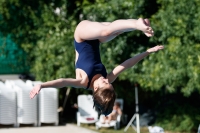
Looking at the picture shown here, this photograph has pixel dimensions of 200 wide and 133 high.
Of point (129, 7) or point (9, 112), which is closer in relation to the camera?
point (129, 7)

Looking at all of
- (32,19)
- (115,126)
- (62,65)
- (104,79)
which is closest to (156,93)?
(115,126)

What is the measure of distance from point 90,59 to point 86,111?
22.0 ft

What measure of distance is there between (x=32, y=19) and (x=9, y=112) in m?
2.55

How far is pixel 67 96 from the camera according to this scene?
1440cm

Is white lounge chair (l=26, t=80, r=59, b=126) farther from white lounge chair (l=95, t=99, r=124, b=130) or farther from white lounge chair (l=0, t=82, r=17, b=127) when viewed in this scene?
white lounge chair (l=95, t=99, r=124, b=130)

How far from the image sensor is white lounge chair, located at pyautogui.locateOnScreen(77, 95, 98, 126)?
529 inches

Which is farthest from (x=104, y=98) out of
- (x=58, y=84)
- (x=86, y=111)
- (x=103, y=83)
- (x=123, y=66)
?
(x=86, y=111)

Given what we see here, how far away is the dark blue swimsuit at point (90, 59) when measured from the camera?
23.0 ft

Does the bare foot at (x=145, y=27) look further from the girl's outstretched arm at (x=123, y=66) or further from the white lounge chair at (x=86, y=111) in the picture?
the white lounge chair at (x=86, y=111)

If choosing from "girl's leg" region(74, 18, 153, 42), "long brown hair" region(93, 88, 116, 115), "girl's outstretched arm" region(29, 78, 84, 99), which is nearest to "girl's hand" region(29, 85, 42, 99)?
"girl's outstretched arm" region(29, 78, 84, 99)

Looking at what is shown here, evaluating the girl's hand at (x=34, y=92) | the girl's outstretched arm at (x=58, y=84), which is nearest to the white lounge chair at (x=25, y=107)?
the girl's outstretched arm at (x=58, y=84)

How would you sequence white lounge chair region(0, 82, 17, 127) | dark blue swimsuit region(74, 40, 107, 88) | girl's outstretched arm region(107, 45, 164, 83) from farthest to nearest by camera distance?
1. white lounge chair region(0, 82, 17, 127)
2. girl's outstretched arm region(107, 45, 164, 83)
3. dark blue swimsuit region(74, 40, 107, 88)

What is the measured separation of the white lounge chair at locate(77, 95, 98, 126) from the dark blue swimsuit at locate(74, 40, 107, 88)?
247 inches

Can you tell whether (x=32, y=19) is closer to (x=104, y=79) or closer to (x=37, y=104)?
(x=37, y=104)
